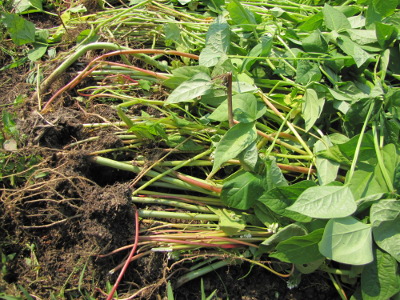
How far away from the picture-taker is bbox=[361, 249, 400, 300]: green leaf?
3.10ft

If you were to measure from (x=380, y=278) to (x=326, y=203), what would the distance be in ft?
0.91

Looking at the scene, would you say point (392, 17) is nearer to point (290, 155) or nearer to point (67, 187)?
point (290, 155)

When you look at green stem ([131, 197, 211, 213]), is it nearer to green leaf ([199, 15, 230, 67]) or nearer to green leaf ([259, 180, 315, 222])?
green leaf ([259, 180, 315, 222])

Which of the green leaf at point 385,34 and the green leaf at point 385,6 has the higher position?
the green leaf at point 385,6

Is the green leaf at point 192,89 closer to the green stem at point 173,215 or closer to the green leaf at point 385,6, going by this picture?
the green stem at point 173,215

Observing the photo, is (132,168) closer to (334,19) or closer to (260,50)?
(260,50)

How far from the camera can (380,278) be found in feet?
3.15

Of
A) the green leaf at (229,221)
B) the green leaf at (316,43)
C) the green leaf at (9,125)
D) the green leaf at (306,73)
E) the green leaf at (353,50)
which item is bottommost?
the green leaf at (229,221)

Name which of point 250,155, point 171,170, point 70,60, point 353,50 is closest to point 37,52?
point 70,60

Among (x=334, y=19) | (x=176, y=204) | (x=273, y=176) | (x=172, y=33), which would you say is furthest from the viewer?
(x=172, y=33)

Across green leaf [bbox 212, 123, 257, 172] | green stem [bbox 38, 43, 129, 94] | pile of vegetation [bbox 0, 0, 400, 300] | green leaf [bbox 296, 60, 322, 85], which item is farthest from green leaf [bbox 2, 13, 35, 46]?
green leaf [bbox 296, 60, 322, 85]

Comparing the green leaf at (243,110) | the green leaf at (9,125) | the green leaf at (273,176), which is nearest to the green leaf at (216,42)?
the green leaf at (243,110)

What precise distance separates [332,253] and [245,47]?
85 centimetres

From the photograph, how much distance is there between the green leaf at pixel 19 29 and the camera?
4.53 feet
